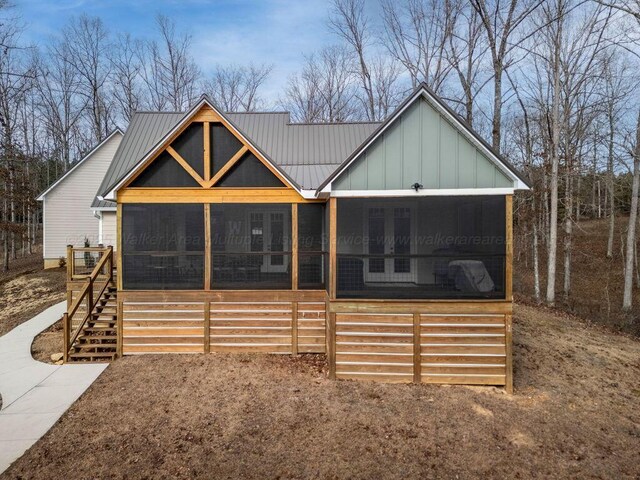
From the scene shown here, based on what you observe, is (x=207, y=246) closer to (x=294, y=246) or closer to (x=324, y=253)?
(x=294, y=246)

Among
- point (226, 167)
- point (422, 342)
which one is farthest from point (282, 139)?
point (422, 342)

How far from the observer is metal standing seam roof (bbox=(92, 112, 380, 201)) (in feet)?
35.4

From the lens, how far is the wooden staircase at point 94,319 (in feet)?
26.6

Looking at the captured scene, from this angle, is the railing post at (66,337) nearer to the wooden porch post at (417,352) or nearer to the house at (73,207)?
the wooden porch post at (417,352)

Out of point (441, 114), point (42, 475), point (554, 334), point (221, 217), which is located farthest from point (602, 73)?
point (42, 475)

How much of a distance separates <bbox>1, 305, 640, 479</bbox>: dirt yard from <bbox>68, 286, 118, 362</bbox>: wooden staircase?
34.4 inches

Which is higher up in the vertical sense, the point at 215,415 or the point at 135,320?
the point at 135,320

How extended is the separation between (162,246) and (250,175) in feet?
7.57

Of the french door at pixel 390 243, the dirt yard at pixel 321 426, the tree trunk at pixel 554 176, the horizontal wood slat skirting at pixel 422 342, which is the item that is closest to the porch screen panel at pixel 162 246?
the dirt yard at pixel 321 426

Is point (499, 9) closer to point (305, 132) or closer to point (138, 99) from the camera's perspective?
point (305, 132)

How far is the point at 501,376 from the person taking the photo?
21.7 ft

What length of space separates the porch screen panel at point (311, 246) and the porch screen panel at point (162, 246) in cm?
204

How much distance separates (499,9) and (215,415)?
16.6m

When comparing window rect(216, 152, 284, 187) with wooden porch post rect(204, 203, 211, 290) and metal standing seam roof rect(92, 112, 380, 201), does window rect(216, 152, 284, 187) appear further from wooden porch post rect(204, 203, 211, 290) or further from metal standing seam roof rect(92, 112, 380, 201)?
metal standing seam roof rect(92, 112, 380, 201)
